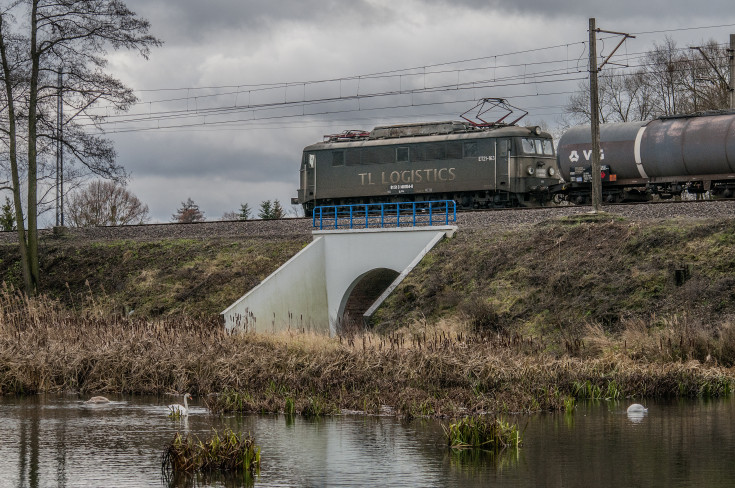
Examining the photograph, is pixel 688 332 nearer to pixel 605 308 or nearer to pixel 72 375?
pixel 605 308

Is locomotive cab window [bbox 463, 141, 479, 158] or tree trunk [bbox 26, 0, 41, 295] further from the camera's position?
locomotive cab window [bbox 463, 141, 479, 158]

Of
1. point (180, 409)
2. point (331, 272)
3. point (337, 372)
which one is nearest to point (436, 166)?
point (331, 272)

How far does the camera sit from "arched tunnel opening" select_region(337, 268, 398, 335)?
1298 inches

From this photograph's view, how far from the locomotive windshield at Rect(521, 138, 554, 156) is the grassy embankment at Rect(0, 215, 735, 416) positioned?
7714 mm

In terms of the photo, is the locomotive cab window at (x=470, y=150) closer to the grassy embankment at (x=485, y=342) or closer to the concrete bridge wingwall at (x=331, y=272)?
the concrete bridge wingwall at (x=331, y=272)

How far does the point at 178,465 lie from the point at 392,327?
15.1 m

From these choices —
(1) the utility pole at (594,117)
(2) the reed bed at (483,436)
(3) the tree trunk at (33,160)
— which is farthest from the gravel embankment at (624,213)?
(2) the reed bed at (483,436)

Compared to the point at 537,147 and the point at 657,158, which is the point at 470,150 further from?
the point at 657,158

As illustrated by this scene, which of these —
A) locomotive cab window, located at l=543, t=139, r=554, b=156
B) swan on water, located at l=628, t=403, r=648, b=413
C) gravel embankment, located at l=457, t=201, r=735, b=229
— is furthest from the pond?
locomotive cab window, located at l=543, t=139, r=554, b=156

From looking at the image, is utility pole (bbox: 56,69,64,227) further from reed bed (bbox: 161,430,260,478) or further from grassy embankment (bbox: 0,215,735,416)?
reed bed (bbox: 161,430,260,478)

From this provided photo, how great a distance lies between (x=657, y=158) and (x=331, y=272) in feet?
38.0

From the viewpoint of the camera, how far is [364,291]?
3422 centimetres

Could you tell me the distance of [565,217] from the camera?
3006cm

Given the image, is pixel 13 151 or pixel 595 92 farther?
pixel 13 151
